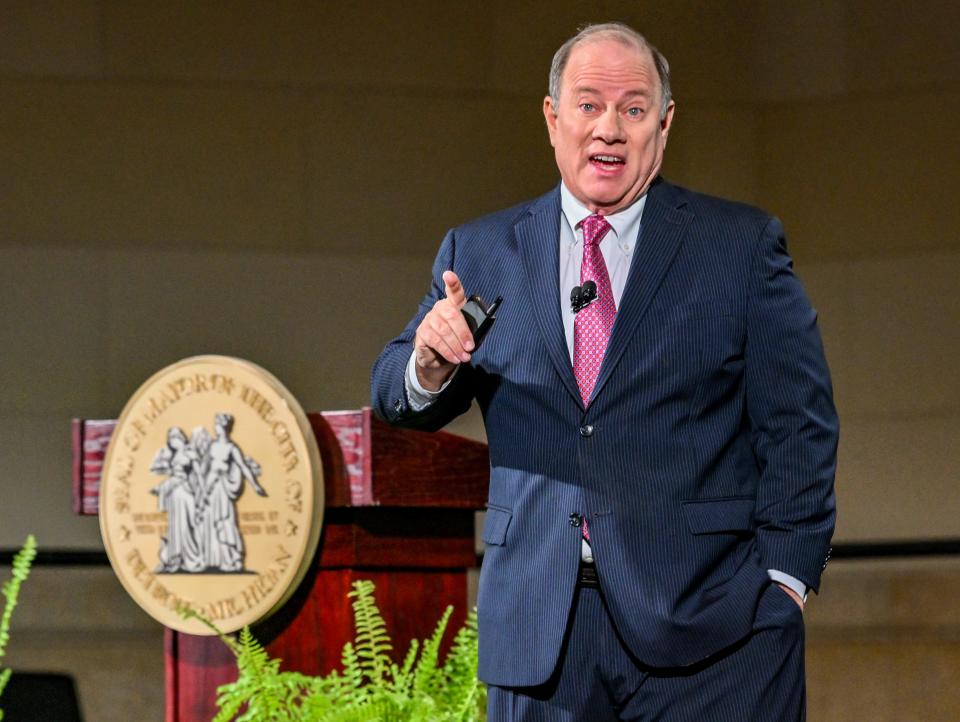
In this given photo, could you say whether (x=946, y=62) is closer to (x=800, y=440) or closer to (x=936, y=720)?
(x=936, y=720)

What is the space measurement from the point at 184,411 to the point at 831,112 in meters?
3.12

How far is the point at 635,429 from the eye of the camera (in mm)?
1828

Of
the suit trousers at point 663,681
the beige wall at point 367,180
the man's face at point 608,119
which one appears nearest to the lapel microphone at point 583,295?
the man's face at point 608,119

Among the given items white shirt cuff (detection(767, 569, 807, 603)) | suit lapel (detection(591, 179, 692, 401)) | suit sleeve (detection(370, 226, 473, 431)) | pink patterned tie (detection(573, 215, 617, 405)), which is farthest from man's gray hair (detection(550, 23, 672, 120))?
white shirt cuff (detection(767, 569, 807, 603))

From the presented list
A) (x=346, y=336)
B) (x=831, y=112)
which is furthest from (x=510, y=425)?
(x=831, y=112)

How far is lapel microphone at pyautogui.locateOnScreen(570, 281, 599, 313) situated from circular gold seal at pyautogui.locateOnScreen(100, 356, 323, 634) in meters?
0.75

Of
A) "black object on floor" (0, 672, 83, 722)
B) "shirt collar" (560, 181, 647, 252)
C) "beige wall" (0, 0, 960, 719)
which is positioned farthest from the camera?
"beige wall" (0, 0, 960, 719)

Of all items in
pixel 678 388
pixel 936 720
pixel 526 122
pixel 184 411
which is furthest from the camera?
pixel 526 122

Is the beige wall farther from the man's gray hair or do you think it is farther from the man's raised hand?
the man's raised hand

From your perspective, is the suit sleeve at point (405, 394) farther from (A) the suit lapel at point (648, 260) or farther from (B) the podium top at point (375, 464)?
(B) the podium top at point (375, 464)

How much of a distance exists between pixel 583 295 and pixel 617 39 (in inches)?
13.5

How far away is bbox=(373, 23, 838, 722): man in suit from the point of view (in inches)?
70.5

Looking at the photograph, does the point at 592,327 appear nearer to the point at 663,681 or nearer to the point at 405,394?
the point at 405,394

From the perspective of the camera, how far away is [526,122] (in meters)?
4.98
